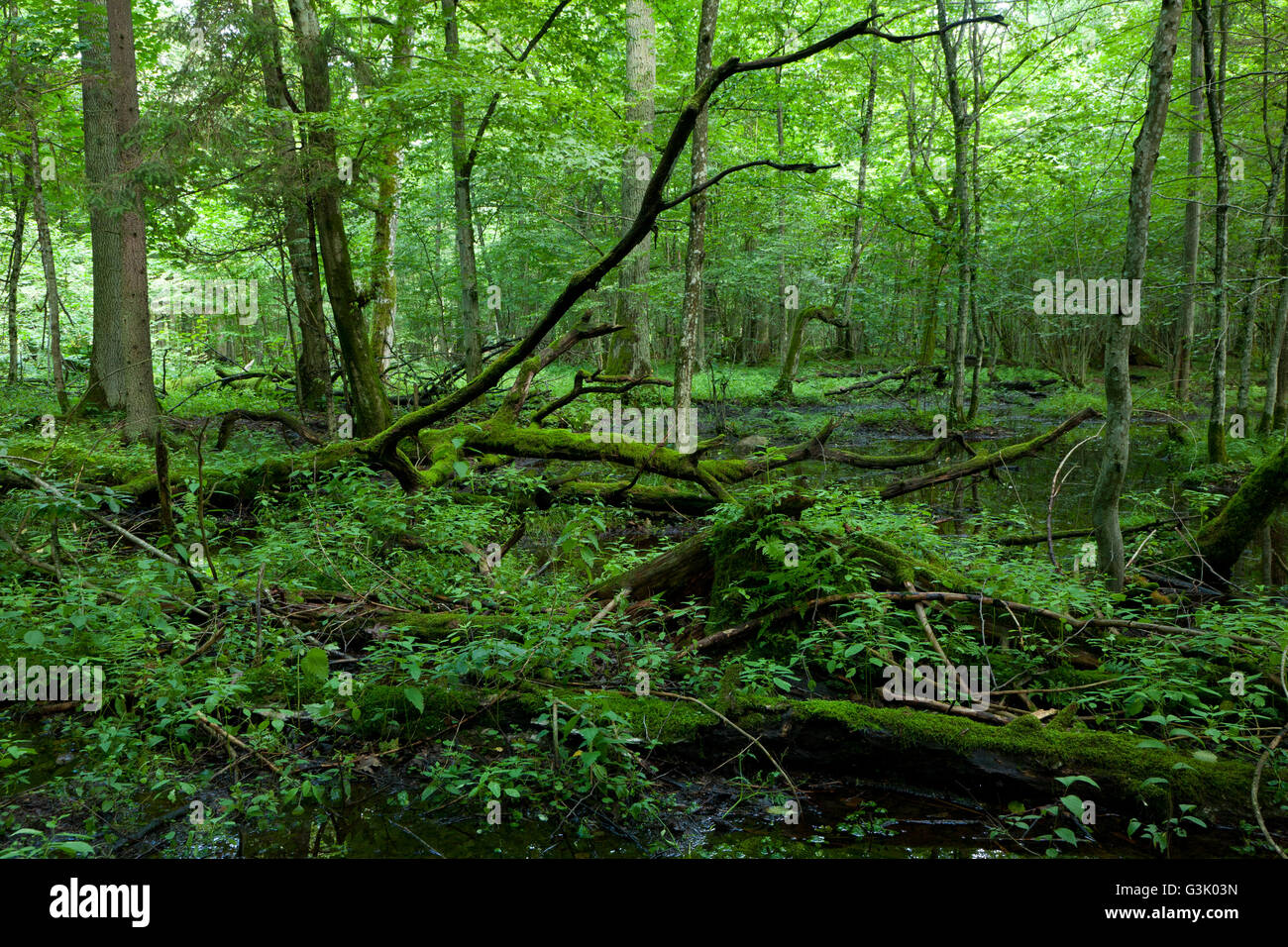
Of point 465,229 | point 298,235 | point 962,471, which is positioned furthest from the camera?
point 465,229

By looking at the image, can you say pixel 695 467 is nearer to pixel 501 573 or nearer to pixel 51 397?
pixel 501 573

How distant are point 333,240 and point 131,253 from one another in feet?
14.4

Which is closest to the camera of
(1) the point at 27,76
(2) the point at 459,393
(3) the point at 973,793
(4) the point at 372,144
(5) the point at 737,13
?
(3) the point at 973,793

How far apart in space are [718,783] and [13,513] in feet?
18.6

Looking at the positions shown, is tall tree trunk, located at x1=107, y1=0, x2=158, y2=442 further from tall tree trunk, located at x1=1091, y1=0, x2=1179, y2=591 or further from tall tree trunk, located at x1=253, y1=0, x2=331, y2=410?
tall tree trunk, located at x1=1091, y1=0, x2=1179, y2=591

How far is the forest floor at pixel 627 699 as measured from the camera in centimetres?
331

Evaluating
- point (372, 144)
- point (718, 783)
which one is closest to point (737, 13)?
point (372, 144)

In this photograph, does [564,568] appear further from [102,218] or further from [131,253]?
[102,218]

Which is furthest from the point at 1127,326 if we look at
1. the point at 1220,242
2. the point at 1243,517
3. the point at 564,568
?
the point at 1220,242

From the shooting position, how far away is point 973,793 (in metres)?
3.58

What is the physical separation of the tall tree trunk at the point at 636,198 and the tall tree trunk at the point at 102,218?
324 inches

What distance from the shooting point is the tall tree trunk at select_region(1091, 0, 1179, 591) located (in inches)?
208

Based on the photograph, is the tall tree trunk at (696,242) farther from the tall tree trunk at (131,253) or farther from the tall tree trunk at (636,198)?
the tall tree trunk at (131,253)

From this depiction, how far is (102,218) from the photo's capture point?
39.4ft
